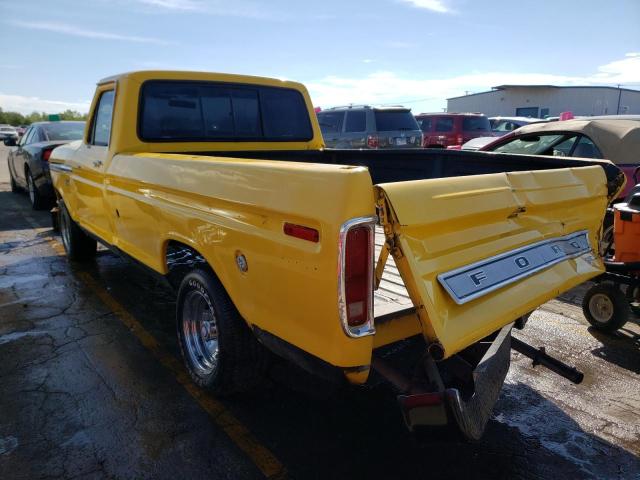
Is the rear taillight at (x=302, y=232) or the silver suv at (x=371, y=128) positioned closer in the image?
the rear taillight at (x=302, y=232)

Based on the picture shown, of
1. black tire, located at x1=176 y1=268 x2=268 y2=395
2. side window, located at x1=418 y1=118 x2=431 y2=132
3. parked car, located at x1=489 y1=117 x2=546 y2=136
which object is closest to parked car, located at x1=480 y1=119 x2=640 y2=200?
black tire, located at x1=176 y1=268 x2=268 y2=395

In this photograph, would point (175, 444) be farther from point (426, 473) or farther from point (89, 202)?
point (89, 202)

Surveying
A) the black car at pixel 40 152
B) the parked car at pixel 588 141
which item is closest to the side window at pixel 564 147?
the parked car at pixel 588 141

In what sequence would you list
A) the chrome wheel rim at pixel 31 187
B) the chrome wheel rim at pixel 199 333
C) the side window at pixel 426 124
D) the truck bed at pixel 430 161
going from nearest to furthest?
1. the chrome wheel rim at pixel 199 333
2. the truck bed at pixel 430 161
3. the chrome wheel rim at pixel 31 187
4. the side window at pixel 426 124

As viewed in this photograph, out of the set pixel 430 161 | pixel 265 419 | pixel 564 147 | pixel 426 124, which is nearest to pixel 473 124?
pixel 426 124

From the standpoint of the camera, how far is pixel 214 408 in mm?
3105

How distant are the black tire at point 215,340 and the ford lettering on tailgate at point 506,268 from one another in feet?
4.25

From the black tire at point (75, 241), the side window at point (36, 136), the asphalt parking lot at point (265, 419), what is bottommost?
the asphalt parking lot at point (265, 419)

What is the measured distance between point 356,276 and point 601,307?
332 cm

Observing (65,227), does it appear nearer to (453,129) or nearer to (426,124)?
(453,129)

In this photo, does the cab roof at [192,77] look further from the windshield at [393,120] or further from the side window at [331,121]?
the side window at [331,121]

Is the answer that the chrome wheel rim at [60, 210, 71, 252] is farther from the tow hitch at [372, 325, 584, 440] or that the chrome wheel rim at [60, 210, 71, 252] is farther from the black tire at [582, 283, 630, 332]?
the black tire at [582, 283, 630, 332]

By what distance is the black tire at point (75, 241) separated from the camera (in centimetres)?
605

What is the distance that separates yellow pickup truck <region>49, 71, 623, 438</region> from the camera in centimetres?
196
